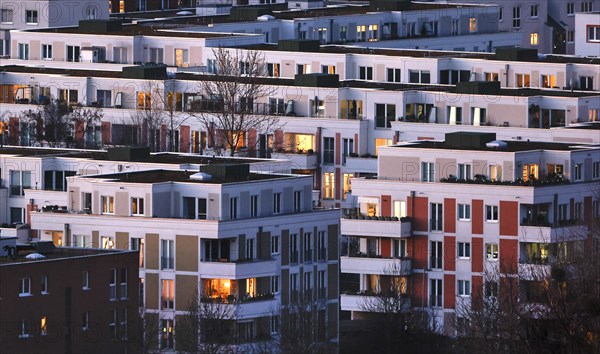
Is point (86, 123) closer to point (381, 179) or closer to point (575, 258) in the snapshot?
point (381, 179)

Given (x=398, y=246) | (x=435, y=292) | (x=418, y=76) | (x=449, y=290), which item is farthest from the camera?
(x=418, y=76)

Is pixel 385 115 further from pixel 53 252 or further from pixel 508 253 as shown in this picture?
pixel 53 252

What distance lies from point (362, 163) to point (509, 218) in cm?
2462

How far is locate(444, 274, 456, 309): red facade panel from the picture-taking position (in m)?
136

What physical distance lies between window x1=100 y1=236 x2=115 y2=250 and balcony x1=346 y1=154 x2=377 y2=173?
3219 cm

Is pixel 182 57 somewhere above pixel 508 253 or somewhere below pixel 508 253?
above

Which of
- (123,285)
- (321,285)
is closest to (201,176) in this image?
(321,285)

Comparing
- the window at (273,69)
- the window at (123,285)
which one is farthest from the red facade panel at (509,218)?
the window at (273,69)

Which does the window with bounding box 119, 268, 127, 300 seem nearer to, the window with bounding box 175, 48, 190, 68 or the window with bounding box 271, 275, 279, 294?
the window with bounding box 271, 275, 279, 294

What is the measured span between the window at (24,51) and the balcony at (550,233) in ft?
192

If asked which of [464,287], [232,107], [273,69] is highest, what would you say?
[273,69]

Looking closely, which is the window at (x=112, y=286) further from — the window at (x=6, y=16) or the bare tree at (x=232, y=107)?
the window at (x=6, y=16)

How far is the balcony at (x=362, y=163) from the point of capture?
158 m

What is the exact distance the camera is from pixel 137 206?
128m
